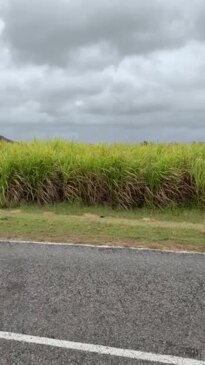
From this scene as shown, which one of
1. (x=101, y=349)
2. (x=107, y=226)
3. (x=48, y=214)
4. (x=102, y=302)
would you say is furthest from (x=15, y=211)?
(x=101, y=349)

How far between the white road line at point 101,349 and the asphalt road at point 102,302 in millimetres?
59

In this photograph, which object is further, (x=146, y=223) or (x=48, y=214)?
(x=48, y=214)

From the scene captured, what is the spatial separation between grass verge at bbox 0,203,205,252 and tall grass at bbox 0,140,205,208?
1.31ft

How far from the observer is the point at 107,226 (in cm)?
914

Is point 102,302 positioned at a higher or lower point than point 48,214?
lower

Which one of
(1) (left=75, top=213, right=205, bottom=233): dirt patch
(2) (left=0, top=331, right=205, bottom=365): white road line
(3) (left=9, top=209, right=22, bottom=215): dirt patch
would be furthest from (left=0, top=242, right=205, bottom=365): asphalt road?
(3) (left=9, top=209, right=22, bottom=215): dirt patch

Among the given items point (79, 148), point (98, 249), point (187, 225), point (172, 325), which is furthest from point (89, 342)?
point (79, 148)

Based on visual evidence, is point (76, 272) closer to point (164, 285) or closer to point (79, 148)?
point (164, 285)

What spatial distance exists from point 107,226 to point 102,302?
403cm

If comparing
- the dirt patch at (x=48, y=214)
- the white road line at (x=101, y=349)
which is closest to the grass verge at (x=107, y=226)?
the dirt patch at (x=48, y=214)

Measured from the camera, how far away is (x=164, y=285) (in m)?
5.58

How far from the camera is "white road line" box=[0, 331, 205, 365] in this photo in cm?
397

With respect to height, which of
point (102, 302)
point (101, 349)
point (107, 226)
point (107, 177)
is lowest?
point (101, 349)

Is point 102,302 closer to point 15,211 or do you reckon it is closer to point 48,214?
point 48,214
